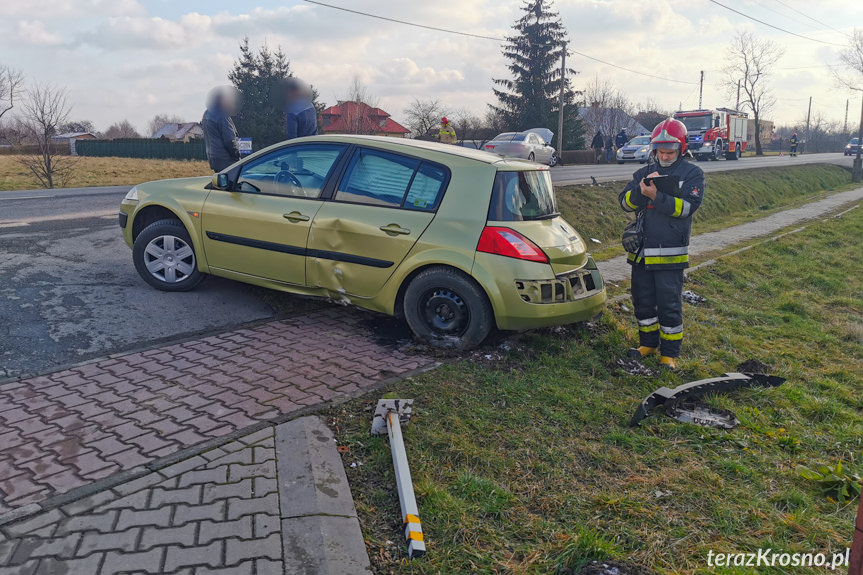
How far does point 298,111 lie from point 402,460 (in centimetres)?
572

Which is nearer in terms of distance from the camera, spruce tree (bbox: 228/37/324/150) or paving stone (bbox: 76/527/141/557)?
paving stone (bbox: 76/527/141/557)

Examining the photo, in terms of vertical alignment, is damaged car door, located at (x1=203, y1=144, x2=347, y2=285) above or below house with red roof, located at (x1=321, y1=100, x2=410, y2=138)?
below

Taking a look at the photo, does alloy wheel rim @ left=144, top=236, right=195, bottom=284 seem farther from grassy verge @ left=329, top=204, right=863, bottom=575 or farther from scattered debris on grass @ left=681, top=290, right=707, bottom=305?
scattered debris on grass @ left=681, top=290, right=707, bottom=305

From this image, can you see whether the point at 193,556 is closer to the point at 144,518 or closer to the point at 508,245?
the point at 144,518

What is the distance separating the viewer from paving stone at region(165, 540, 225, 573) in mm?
2494

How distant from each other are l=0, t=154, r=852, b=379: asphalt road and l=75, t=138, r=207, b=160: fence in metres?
35.3

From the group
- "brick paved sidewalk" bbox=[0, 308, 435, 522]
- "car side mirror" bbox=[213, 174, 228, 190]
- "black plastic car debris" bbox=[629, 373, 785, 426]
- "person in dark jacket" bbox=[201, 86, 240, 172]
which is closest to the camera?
"brick paved sidewalk" bbox=[0, 308, 435, 522]

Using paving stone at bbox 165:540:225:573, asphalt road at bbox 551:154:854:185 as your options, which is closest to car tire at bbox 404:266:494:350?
paving stone at bbox 165:540:225:573

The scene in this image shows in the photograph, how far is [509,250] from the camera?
4.83m

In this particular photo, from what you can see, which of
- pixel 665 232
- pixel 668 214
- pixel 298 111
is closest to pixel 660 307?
pixel 665 232

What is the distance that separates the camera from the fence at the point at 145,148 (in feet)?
147

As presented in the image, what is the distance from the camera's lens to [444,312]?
200 inches

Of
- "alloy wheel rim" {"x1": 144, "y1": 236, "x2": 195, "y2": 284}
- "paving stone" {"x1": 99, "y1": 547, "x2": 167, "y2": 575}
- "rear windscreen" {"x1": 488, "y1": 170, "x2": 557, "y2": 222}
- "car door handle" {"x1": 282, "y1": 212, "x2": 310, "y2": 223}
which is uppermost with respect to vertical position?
"rear windscreen" {"x1": 488, "y1": 170, "x2": 557, "y2": 222}

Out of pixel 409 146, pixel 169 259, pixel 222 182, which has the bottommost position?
pixel 169 259
